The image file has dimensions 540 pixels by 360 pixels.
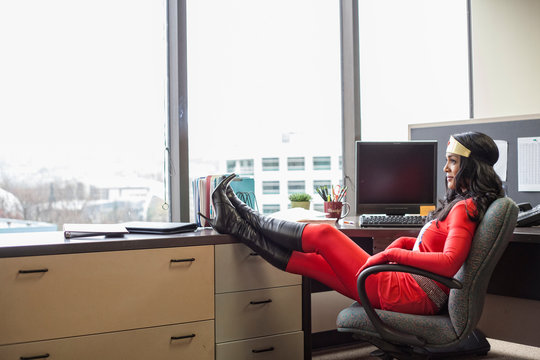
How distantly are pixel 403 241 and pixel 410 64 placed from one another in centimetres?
173

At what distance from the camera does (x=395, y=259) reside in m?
1.59

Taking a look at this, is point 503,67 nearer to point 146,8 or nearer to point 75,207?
point 146,8

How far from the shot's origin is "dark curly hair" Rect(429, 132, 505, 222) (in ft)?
5.57

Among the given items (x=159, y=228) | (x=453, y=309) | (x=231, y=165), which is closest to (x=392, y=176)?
(x=231, y=165)

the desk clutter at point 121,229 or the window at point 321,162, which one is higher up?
the window at point 321,162

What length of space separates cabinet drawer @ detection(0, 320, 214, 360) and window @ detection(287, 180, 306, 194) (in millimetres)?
1105

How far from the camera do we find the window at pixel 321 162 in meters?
2.97

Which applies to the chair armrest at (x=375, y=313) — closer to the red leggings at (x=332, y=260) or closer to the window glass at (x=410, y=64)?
the red leggings at (x=332, y=260)

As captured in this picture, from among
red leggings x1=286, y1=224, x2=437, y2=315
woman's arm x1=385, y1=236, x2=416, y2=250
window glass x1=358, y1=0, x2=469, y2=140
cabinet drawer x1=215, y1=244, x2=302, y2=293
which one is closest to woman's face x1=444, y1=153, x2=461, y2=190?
woman's arm x1=385, y1=236, x2=416, y2=250

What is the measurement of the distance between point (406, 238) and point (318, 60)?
1.45 m

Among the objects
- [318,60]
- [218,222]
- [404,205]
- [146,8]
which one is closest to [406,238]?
[404,205]

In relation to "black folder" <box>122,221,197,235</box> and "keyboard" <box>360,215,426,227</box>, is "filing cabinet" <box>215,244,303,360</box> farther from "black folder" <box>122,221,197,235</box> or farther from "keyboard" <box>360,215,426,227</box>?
"keyboard" <box>360,215,426,227</box>

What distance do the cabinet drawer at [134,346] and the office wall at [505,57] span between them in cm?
252

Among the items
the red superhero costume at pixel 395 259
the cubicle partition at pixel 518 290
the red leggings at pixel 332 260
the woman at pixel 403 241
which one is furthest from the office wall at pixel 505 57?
the red leggings at pixel 332 260
